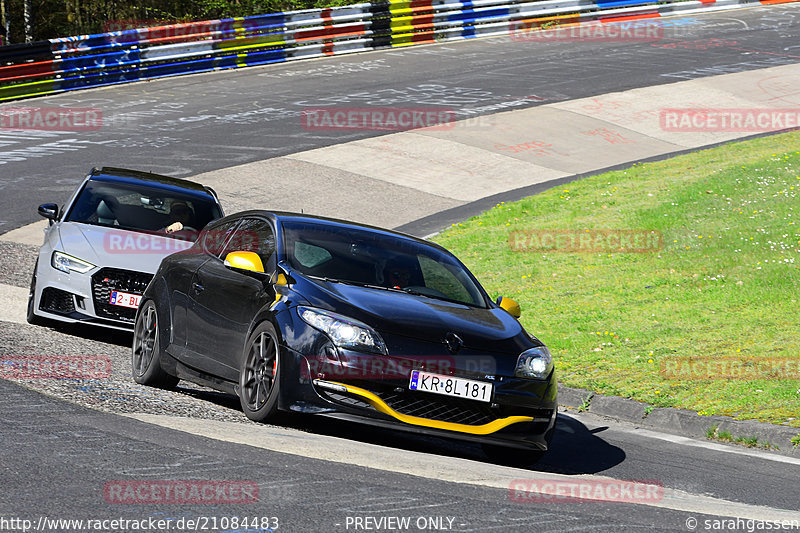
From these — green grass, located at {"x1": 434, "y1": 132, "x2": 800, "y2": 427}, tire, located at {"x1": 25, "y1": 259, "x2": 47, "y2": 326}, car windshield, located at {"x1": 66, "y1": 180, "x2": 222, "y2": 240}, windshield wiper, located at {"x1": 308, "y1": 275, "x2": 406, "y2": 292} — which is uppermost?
windshield wiper, located at {"x1": 308, "y1": 275, "x2": 406, "y2": 292}

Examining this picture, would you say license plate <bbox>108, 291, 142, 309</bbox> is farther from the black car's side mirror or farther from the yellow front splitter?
the yellow front splitter

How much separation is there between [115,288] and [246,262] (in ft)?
10.6

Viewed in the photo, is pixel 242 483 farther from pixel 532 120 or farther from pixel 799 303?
pixel 532 120

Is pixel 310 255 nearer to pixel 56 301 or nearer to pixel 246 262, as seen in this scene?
pixel 246 262

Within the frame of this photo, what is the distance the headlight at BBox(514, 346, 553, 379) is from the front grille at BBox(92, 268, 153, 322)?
14.8 ft

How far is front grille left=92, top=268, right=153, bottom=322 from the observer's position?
10.4 m

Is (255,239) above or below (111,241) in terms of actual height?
above

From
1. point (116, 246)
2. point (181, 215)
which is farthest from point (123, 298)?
point (181, 215)

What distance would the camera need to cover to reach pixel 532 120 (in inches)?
928

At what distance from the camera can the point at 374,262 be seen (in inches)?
314

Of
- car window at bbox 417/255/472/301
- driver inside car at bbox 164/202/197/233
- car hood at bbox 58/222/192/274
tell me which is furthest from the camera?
driver inside car at bbox 164/202/197/233

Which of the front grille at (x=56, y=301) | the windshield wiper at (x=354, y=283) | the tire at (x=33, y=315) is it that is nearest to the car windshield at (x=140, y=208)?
the tire at (x=33, y=315)

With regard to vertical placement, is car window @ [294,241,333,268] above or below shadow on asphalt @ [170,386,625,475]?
above

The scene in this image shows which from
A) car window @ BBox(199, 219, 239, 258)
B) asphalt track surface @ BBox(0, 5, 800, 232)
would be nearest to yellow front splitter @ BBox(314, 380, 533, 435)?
car window @ BBox(199, 219, 239, 258)
